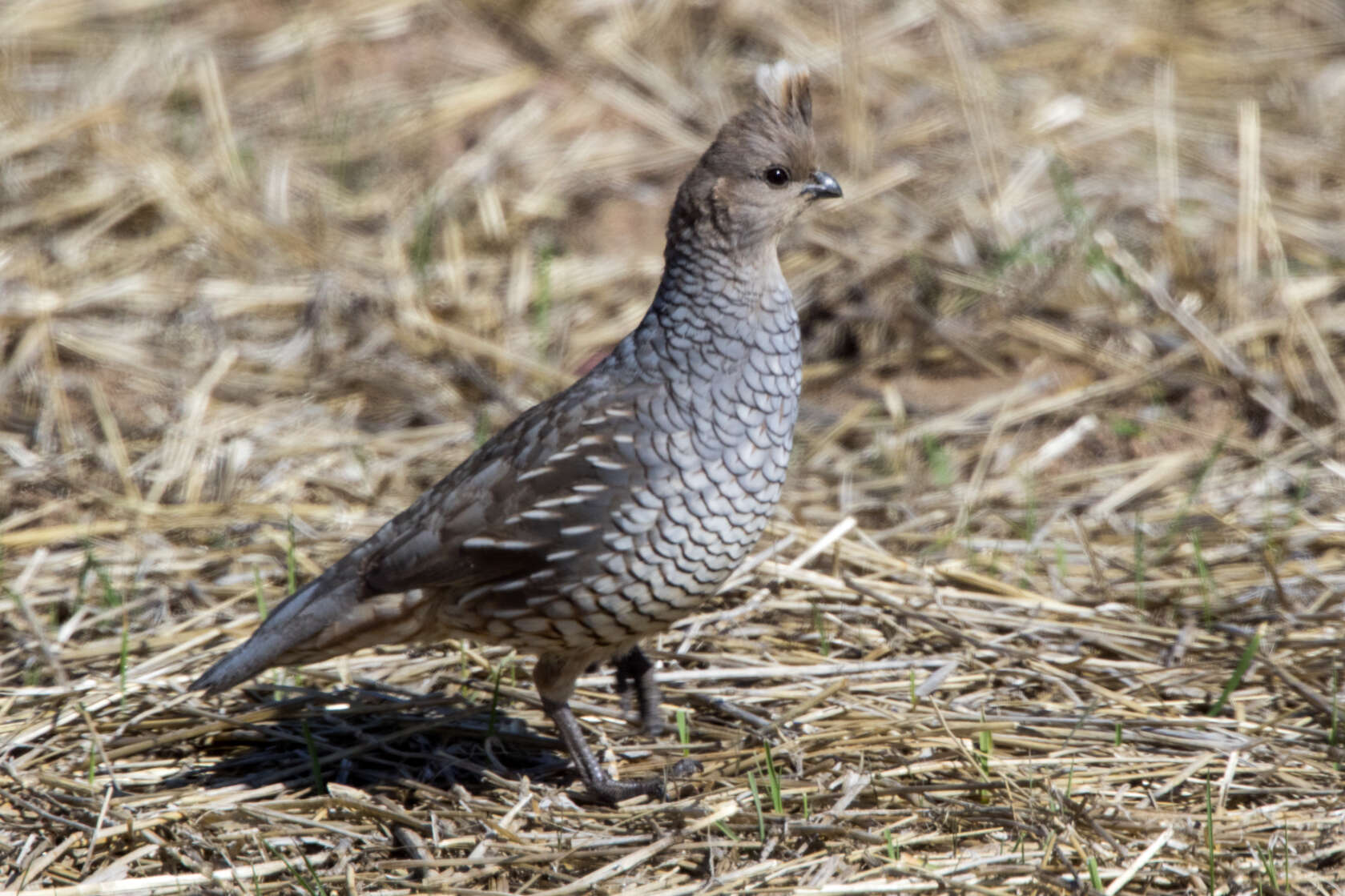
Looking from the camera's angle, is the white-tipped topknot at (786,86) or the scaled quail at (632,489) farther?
the white-tipped topknot at (786,86)

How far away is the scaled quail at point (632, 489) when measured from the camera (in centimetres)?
359

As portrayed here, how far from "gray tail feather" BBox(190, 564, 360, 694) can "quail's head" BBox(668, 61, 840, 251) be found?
1.30m

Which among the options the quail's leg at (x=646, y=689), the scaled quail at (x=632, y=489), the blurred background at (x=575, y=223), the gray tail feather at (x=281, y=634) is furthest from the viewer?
the blurred background at (x=575, y=223)

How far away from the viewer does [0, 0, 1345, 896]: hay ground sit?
142 inches

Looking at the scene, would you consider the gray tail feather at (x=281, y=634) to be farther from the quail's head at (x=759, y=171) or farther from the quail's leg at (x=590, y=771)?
the quail's head at (x=759, y=171)

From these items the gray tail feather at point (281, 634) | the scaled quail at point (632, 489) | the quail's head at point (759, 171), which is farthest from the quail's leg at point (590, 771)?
the quail's head at point (759, 171)

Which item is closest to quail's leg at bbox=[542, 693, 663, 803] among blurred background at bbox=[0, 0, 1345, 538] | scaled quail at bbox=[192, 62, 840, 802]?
scaled quail at bbox=[192, 62, 840, 802]

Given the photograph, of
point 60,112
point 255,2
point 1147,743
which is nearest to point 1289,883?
point 1147,743

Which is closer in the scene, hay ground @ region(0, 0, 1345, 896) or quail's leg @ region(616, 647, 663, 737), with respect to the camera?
hay ground @ region(0, 0, 1345, 896)

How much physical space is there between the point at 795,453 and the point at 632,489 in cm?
232

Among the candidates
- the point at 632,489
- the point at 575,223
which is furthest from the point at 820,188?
the point at 575,223

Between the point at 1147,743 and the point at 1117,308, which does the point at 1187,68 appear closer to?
the point at 1117,308

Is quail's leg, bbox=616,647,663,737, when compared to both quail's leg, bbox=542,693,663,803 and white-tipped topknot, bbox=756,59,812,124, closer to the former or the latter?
quail's leg, bbox=542,693,663,803

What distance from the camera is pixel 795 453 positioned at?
5.85 m
